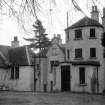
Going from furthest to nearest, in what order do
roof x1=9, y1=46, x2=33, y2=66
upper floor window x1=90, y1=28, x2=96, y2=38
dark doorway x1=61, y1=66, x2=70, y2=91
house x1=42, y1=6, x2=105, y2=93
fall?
roof x1=9, y1=46, x2=33, y2=66
upper floor window x1=90, y1=28, x2=96, y2=38
dark doorway x1=61, y1=66, x2=70, y2=91
house x1=42, y1=6, x2=105, y2=93

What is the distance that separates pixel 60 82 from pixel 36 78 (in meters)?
6.67

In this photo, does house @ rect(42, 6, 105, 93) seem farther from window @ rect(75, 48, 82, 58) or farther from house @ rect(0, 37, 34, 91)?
house @ rect(0, 37, 34, 91)

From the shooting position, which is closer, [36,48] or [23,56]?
[23,56]

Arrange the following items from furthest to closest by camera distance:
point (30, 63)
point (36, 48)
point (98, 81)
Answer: point (36, 48) → point (30, 63) → point (98, 81)

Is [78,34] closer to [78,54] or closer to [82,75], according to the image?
[78,54]

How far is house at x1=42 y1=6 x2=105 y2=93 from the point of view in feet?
111

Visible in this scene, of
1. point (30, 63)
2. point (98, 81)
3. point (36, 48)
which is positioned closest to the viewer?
point (98, 81)

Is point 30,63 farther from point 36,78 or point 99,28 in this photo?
point 99,28

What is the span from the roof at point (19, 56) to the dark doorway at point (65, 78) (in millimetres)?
7250

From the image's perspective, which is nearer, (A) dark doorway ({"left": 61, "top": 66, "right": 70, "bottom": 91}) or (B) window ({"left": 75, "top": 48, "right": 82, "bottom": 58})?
(A) dark doorway ({"left": 61, "top": 66, "right": 70, "bottom": 91})

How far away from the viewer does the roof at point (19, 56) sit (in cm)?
4038

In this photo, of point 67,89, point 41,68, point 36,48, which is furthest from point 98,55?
point 36,48

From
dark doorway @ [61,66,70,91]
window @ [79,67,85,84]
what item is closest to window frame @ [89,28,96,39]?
window @ [79,67,85,84]

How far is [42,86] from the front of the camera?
41500 millimetres
